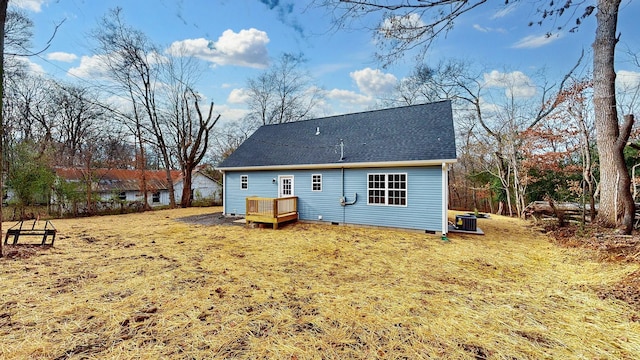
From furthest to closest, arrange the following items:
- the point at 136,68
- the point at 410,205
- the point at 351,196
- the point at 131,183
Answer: the point at 131,183
the point at 136,68
the point at 351,196
the point at 410,205

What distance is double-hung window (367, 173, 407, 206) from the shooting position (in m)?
8.45

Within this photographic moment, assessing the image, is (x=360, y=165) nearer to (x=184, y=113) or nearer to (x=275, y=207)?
(x=275, y=207)

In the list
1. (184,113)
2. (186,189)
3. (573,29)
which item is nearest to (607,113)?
(573,29)

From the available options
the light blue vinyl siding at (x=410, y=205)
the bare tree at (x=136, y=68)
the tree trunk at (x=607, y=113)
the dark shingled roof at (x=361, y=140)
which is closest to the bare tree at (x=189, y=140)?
the bare tree at (x=136, y=68)

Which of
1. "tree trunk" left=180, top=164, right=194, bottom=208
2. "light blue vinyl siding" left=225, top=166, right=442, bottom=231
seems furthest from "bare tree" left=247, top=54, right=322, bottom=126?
"light blue vinyl siding" left=225, top=166, right=442, bottom=231

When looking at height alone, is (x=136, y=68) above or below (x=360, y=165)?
above

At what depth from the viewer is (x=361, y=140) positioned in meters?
10.2

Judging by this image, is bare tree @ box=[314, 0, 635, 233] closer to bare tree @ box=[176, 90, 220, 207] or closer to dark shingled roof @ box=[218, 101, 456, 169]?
dark shingled roof @ box=[218, 101, 456, 169]

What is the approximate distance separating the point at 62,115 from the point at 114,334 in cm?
2356

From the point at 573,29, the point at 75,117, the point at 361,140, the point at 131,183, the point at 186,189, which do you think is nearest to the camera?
the point at 573,29

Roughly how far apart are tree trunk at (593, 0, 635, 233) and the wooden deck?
9017mm

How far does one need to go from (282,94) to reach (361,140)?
533 inches

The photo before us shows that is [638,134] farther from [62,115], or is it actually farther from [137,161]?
[62,115]

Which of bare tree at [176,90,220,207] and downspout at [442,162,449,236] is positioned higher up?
bare tree at [176,90,220,207]
